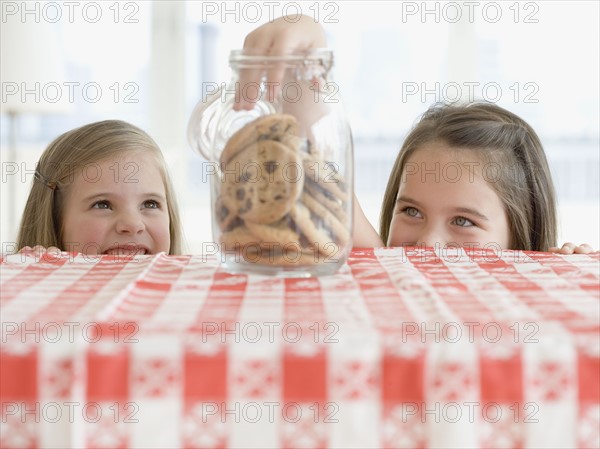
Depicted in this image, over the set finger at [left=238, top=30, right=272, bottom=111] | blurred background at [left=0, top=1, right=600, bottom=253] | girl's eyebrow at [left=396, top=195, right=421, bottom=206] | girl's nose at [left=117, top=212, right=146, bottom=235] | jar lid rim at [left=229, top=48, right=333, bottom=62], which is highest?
blurred background at [left=0, top=1, right=600, bottom=253]

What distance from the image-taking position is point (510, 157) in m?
1.62

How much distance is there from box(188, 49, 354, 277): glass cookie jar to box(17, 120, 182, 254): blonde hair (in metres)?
0.98

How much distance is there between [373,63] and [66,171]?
3344mm

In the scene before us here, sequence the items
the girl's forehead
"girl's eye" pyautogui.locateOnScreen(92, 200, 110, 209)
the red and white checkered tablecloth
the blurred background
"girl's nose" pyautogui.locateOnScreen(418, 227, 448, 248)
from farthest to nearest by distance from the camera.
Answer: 1. the blurred background
2. "girl's eye" pyautogui.locateOnScreen(92, 200, 110, 209)
3. the girl's forehead
4. "girl's nose" pyautogui.locateOnScreen(418, 227, 448, 248)
5. the red and white checkered tablecloth

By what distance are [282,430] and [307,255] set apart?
24 centimetres

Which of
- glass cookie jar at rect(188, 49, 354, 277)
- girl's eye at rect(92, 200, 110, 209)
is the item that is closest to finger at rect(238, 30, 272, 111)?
glass cookie jar at rect(188, 49, 354, 277)

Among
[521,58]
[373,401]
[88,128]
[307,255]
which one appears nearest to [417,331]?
[373,401]

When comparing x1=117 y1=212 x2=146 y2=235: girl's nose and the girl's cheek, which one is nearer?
the girl's cheek

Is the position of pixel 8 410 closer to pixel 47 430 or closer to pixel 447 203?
pixel 47 430

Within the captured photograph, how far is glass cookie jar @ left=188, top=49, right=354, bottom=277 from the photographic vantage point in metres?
0.73

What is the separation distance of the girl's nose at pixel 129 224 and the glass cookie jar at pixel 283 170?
2.61ft

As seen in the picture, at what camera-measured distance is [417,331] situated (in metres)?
0.56

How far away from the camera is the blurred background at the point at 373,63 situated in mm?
4711

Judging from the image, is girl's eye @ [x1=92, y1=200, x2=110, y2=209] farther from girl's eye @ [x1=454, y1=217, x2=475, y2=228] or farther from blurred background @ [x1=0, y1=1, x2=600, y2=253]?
blurred background @ [x1=0, y1=1, x2=600, y2=253]
